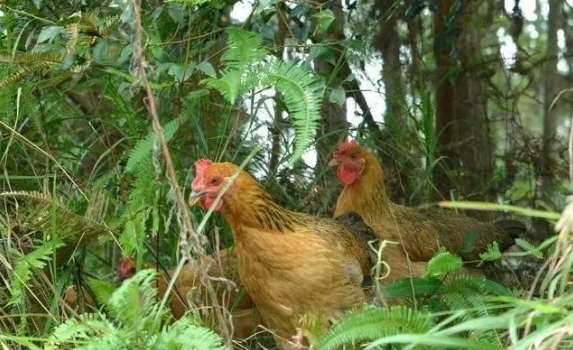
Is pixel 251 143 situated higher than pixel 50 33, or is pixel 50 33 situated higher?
pixel 50 33

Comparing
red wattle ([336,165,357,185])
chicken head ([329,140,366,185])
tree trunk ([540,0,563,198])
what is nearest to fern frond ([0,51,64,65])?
chicken head ([329,140,366,185])

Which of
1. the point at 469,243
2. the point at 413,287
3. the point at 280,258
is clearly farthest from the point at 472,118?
the point at 413,287

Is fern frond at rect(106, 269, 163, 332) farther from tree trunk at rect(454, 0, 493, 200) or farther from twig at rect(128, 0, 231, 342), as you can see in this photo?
tree trunk at rect(454, 0, 493, 200)

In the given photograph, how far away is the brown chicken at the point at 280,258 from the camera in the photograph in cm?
399

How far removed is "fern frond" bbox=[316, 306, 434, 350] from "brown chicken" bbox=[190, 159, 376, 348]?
946 mm

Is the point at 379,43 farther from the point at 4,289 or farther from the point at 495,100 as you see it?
the point at 4,289

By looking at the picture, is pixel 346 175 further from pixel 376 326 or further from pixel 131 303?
pixel 131 303

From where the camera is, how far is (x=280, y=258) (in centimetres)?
406

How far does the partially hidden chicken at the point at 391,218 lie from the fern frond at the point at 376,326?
96.5 inches

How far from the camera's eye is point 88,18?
370 cm

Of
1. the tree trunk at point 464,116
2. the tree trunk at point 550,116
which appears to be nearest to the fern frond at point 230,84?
the tree trunk at point 464,116

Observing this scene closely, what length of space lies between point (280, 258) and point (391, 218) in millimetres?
1690

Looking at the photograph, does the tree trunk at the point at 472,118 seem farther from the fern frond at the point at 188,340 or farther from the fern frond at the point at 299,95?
the fern frond at the point at 188,340

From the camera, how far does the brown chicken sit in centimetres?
399
